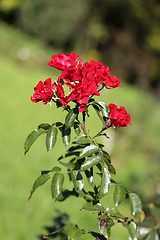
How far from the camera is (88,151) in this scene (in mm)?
1240

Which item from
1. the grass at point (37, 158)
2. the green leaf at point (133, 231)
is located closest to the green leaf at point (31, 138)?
the green leaf at point (133, 231)

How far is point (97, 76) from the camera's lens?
4.17ft

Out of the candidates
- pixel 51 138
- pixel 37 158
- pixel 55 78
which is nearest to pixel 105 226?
pixel 51 138

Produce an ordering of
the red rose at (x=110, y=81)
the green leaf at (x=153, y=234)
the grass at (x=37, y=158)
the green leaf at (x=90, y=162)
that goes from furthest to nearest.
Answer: the grass at (x=37, y=158) < the green leaf at (x=153, y=234) < the red rose at (x=110, y=81) < the green leaf at (x=90, y=162)

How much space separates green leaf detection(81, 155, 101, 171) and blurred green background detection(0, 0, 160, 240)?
0.29 meters

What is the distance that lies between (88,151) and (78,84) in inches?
9.4

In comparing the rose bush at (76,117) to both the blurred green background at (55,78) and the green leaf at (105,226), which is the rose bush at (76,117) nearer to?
the green leaf at (105,226)

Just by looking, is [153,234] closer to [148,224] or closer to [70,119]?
[148,224]

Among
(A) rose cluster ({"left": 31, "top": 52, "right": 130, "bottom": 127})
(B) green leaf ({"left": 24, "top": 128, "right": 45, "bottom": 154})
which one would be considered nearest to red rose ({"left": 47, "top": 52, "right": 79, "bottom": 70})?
(A) rose cluster ({"left": 31, "top": 52, "right": 130, "bottom": 127})

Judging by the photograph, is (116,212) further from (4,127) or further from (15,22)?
(15,22)

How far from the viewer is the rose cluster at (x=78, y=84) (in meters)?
1.23

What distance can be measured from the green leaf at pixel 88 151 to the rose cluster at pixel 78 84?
0.40 ft

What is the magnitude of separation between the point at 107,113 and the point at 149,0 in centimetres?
1914

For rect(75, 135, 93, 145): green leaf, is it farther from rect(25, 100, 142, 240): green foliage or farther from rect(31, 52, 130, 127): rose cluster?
rect(31, 52, 130, 127): rose cluster
